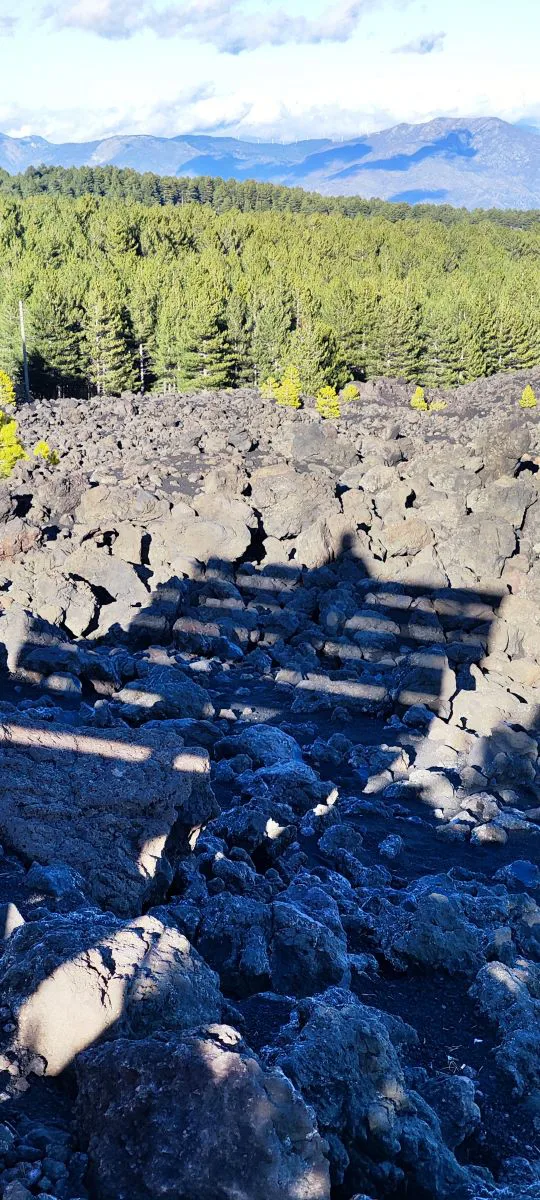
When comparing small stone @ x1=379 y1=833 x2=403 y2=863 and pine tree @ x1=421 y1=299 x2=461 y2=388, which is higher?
small stone @ x1=379 y1=833 x2=403 y2=863

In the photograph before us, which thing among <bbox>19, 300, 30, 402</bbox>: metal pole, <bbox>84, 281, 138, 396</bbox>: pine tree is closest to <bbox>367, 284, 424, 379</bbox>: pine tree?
<bbox>84, 281, 138, 396</bbox>: pine tree

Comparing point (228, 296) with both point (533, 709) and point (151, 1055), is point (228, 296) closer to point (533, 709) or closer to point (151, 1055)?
point (533, 709)

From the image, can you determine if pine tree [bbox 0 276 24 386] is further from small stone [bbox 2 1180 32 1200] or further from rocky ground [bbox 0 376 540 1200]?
small stone [bbox 2 1180 32 1200]

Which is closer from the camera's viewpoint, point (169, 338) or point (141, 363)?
point (169, 338)

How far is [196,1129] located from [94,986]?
3.27ft

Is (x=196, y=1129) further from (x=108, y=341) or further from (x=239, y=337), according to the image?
(x=239, y=337)

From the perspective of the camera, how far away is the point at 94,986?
4168 millimetres

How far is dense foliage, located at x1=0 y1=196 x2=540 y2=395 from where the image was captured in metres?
49.9

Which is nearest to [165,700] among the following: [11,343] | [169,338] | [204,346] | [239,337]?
[204,346]

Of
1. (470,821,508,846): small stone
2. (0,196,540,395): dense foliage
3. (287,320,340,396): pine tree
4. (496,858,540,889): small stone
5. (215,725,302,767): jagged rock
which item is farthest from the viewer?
(0,196,540,395): dense foliage

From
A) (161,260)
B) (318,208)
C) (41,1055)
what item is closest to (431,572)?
(41,1055)

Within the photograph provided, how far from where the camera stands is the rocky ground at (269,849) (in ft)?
12.0

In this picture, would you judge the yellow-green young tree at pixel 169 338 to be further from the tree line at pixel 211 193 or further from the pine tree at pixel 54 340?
the tree line at pixel 211 193

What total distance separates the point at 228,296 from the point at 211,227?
105 feet
